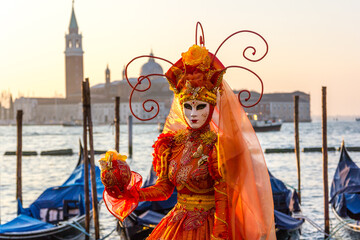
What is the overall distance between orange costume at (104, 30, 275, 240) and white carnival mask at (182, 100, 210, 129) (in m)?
0.02

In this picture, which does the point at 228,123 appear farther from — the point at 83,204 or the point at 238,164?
the point at 83,204

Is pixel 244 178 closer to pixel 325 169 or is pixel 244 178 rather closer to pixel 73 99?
→ pixel 325 169

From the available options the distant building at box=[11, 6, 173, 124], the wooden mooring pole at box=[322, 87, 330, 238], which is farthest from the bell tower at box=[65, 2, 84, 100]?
the wooden mooring pole at box=[322, 87, 330, 238]

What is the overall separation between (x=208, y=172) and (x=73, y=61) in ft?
273

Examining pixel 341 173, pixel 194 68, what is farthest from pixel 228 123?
pixel 341 173

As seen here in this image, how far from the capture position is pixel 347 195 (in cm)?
829

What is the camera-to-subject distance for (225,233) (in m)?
2.07

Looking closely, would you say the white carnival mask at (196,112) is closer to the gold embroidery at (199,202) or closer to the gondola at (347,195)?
the gold embroidery at (199,202)

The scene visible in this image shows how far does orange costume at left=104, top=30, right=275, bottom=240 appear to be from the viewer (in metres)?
2.08

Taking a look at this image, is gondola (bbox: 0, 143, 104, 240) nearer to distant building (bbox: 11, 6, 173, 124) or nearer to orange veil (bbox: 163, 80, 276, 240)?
orange veil (bbox: 163, 80, 276, 240)

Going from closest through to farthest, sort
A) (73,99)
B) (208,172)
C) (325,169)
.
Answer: (208,172)
(325,169)
(73,99)

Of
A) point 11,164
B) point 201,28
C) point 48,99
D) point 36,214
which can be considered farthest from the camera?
point 48,99

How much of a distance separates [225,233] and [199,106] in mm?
531

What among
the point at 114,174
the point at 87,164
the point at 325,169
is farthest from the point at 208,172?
the point at 325,169
